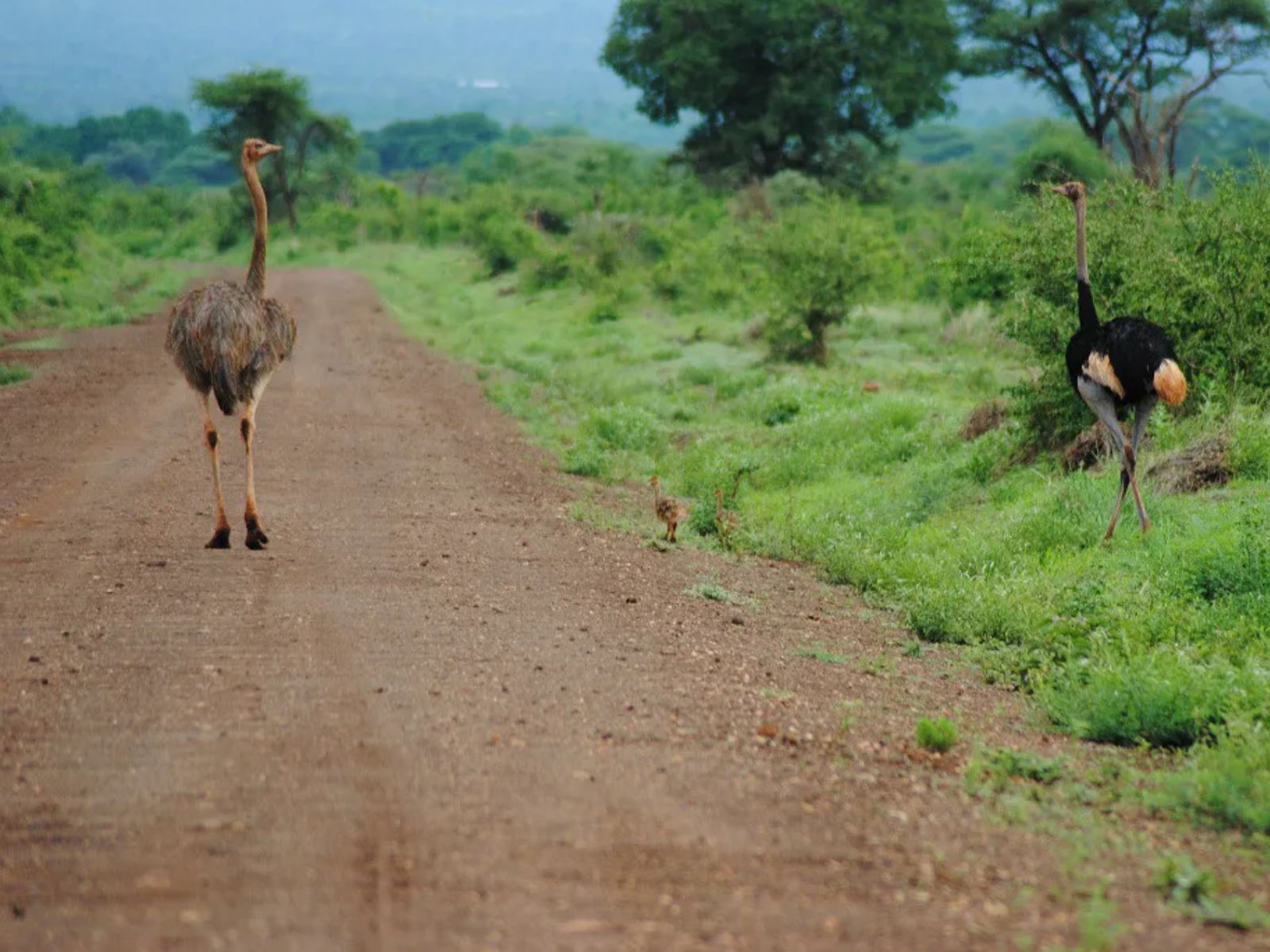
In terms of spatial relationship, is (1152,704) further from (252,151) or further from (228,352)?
(252,151)

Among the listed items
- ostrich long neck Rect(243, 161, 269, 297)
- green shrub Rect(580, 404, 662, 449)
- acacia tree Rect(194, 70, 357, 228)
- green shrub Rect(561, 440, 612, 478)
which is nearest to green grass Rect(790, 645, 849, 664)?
ostrich long neck Rect(243, 161, 269, 297)

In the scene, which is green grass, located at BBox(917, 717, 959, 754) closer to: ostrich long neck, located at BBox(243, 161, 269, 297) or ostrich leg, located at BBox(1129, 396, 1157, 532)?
ostrich leg, located at BBox(1129, 396, 1157, 532)

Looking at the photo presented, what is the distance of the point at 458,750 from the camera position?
5379 mm

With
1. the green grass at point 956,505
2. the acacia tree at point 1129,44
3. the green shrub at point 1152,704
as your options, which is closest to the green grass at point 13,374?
the green grass at point 956,505

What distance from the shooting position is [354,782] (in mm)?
5008

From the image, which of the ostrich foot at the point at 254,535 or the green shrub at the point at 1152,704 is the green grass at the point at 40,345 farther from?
the green shrub at the point at 1152,704

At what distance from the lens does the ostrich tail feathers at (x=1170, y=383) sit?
8.94 m

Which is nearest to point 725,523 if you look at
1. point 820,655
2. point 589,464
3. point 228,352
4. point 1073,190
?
point 589,464

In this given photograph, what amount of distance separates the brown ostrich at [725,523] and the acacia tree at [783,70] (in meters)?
33.2

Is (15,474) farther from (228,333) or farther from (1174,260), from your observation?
(1174,260)

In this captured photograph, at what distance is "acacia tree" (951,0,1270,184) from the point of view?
3528 centimetres

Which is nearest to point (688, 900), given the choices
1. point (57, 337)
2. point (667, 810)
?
point (667, 810)

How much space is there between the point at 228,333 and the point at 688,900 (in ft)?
19.0

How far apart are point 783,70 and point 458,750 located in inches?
1574
